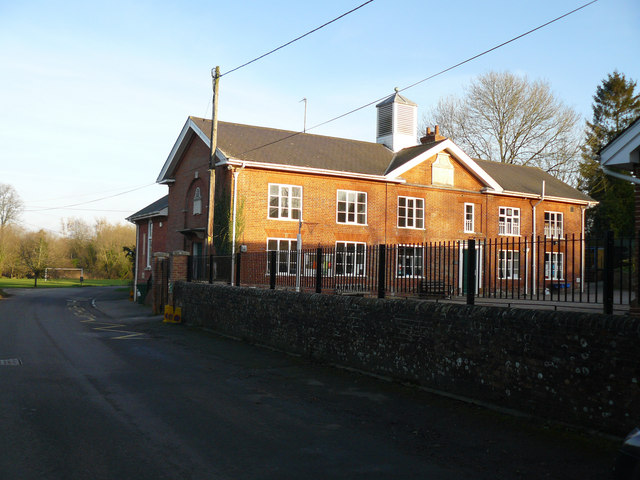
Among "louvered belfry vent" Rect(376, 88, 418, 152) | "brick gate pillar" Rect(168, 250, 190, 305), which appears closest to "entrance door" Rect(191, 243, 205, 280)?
"brick gate pillar" Rect(168, 250, 190, 305)

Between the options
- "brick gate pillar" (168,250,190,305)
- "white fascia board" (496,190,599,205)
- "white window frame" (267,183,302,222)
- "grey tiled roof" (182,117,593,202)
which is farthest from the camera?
"white fascia board" (496,190,599,205)

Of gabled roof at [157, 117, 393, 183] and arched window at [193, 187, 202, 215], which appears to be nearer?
gabled roof at [157, 117, 393, 183]

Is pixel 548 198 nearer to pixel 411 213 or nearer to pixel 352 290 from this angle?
pixel 411 213

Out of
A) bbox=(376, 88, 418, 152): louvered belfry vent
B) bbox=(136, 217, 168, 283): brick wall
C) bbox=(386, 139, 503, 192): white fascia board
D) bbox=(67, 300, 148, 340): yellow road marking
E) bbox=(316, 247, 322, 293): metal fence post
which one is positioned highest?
bbox=(376, 88, 418, 152): louvered belfry vent

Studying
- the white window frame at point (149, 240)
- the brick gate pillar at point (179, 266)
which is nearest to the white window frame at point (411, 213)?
the brick gate pillar at point (179, 266)

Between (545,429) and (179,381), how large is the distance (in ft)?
18.5

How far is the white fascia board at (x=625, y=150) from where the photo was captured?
10570mm

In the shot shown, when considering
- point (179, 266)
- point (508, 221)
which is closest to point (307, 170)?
point (179, 266)

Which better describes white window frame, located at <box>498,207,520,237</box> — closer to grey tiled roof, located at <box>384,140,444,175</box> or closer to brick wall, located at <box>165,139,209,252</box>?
grey tiled roof, located at <box>384,140,444,175</box>

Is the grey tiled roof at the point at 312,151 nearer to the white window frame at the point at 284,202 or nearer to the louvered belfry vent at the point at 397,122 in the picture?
the louvered belfry vent at the point at 397,122

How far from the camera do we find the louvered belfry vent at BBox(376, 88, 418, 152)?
32562 mm

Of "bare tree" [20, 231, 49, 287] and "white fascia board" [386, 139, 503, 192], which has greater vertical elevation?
"white fascia board" [386, 139, 503, 192]

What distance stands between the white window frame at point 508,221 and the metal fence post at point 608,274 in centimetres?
2616

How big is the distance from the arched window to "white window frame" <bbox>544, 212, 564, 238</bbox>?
789 inches
